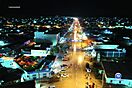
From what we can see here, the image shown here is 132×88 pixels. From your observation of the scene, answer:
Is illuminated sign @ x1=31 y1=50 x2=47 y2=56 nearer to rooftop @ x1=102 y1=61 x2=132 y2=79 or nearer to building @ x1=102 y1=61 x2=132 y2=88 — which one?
rooftop @ x1=102 y1=61 x2=132 y2=79

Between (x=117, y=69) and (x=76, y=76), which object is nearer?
(x=117, y=69)

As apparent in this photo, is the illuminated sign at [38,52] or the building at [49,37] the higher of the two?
the building at [49,37]

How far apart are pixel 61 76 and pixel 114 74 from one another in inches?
140

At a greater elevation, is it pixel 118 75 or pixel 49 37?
pixel 49 37

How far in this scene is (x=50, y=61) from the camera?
1728cm

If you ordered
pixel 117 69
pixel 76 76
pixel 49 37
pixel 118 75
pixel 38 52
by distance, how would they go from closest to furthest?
1. pixel 118 75
2. pixel 117 69
3. pixel 76 76
4. pixel 38 52
5. pixel 49 37

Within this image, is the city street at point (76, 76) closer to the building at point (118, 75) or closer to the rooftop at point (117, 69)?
the building at point (118, 75)

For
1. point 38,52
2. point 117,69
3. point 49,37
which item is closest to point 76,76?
point 117,69

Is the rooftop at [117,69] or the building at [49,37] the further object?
the building at [49,37]

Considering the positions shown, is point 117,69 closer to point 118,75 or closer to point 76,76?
point 118,75

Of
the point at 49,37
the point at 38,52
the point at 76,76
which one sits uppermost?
A: the point at 49,37

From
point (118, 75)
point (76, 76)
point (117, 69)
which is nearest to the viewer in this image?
point (118, 75)

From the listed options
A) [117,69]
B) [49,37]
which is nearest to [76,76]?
[117,69]

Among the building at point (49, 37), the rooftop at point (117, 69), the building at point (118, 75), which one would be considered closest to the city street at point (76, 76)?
the building at point (118, 75)
